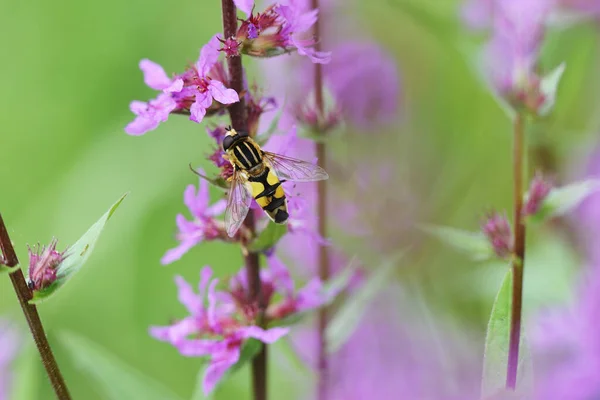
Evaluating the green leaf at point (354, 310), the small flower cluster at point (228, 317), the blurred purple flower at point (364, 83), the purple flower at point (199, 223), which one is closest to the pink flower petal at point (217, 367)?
the small flower cluster at point (228, 317)

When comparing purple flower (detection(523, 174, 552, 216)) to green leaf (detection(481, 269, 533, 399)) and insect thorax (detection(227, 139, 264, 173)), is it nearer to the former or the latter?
green leaf (detection(481, 269, 533, 399))

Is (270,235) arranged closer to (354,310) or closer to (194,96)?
(194,96)

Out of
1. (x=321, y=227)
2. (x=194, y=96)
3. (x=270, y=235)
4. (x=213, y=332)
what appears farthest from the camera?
(x=321, y=227)

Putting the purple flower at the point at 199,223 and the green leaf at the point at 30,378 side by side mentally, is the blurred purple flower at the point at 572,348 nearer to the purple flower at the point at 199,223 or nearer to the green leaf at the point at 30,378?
the purple flower at the point at 199,223

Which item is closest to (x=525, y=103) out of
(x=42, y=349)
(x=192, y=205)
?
(x=192, y=205)

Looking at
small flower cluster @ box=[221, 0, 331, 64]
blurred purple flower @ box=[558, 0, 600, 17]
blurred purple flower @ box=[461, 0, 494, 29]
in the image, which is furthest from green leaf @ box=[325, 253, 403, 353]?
blurred purple flower @ box=[558, 0, 600, 17]

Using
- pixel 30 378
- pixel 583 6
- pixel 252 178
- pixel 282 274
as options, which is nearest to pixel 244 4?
pixel 252 178
